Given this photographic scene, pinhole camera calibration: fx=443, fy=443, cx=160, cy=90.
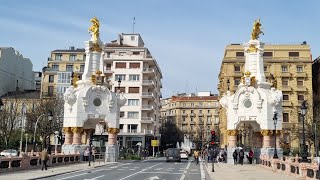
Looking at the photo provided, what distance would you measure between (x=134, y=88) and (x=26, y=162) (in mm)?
53352

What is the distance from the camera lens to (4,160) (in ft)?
92.1

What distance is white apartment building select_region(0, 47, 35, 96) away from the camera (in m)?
84.9

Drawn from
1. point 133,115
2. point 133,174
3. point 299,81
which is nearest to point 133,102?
point 133,115

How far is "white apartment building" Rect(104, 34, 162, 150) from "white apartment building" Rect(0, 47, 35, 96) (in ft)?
62.7

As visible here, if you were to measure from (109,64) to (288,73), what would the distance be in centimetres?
3413

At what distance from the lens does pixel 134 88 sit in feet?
278

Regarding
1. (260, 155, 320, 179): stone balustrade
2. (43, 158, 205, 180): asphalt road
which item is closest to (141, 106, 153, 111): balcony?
(260, 155, 320, 179): stone balustrade

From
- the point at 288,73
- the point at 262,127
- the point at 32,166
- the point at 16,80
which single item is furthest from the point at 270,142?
the point at 16,80

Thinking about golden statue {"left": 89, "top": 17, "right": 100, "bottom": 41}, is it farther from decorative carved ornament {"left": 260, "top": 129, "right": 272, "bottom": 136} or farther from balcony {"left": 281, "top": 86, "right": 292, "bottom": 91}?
balcony {"left": 281, "top": 86, "right": 292, "bottom": 91}

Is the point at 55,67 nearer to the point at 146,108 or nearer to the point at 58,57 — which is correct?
the point at 58,57

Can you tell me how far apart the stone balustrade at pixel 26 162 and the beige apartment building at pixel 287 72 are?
46.0 m

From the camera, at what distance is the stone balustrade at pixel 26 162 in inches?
1114

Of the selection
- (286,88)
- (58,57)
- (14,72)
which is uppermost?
(58,57)

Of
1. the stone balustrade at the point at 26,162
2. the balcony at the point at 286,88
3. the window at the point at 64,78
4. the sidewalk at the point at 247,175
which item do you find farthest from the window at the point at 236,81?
the sidewalk at the point at 247,175
